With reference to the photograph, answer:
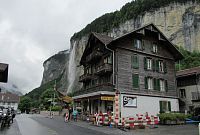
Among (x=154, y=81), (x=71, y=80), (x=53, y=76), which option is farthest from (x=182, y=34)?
(x=53, y=76)

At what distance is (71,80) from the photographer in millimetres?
111312

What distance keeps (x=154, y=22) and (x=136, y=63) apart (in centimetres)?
5453

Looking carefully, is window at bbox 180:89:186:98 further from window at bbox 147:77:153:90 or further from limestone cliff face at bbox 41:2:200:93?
limestone cliff face at bbox 41:2:200:93

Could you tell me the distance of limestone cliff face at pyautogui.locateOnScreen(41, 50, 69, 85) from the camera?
167m

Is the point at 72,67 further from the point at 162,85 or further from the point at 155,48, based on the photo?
the point at 162,85

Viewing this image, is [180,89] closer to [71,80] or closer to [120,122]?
[120,122]

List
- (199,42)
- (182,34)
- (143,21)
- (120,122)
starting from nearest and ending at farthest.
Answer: (120,122) < (199,42) < (182,34) < (143,21)

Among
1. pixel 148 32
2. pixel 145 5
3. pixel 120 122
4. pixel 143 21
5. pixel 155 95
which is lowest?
pixel 120 122

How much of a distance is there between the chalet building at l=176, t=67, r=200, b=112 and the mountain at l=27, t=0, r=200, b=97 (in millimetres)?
35482

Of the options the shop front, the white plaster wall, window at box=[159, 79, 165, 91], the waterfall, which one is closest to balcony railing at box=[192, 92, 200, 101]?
the white plaster wall

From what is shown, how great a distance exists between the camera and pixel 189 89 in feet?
115

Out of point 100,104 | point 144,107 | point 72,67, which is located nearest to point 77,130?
point 100,104

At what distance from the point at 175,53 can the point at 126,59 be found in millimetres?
9816

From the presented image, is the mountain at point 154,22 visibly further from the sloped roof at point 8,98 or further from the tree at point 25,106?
the sloped roof at point 8,98
